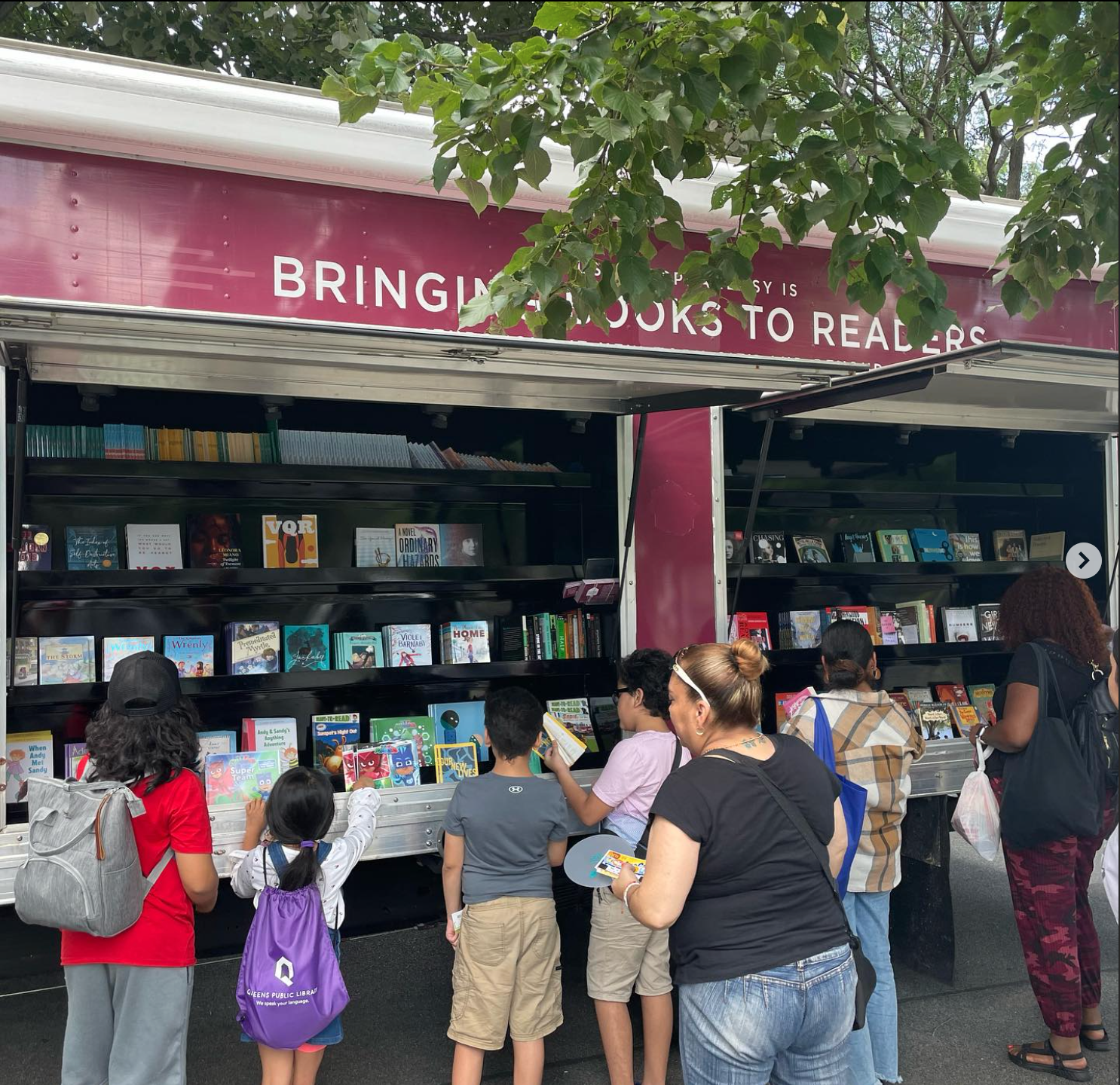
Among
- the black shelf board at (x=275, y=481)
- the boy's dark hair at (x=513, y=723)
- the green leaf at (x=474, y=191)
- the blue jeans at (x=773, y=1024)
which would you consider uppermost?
the green leaf at (x=474, y=191)

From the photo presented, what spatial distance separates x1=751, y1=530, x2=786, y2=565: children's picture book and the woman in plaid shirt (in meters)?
1.82

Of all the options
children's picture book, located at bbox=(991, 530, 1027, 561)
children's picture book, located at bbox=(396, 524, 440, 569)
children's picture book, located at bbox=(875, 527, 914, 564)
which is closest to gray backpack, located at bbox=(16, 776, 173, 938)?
children's picture book, located at bbox=(396, 524, 440, 569)

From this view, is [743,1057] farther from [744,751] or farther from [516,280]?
[516,280]

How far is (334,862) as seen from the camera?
135 inches

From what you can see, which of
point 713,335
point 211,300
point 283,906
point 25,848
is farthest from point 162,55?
point 283,906

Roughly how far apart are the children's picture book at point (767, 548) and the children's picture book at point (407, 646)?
1.81 meters

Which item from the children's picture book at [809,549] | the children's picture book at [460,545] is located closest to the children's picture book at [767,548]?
the children's picture book at [809,549]

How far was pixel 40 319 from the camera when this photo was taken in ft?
9.77

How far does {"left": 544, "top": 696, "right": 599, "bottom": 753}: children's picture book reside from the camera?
5.06 metres

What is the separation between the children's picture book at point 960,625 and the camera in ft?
20.0

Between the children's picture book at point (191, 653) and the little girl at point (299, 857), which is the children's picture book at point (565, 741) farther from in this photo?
the children's picture book at point (191, 653)

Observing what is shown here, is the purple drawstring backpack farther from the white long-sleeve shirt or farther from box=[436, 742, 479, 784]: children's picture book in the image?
box=[436, 742, 479, 784]: children's picture book

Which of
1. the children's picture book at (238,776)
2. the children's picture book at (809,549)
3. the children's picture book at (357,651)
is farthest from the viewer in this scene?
the children's picture book at (809,549)

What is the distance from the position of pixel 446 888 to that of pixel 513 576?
1661mm
